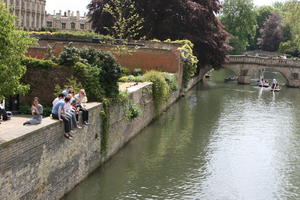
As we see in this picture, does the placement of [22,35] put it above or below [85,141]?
above

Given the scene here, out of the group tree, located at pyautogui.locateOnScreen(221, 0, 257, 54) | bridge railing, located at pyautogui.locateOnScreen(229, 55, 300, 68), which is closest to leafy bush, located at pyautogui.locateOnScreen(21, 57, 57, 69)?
bridge railing, located at pyautogui.locateOnScreen(229, 55, 300, 68)

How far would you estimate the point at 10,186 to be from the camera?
1104 centimetres

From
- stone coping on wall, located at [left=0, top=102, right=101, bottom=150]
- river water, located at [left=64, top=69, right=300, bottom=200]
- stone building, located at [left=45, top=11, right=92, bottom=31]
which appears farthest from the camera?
stone building, located at [left=45, top=11, right=92, bottom=31]

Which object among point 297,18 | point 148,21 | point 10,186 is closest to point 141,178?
point 10,186

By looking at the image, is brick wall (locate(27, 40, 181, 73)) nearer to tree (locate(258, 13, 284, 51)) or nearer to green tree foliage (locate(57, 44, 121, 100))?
green tree foliage (locate(57, 44, 121, 100))

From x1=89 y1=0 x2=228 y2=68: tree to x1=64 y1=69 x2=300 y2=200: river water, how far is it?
14648mm

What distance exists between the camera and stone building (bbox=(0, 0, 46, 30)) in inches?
3211

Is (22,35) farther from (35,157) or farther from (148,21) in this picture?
(148,21)

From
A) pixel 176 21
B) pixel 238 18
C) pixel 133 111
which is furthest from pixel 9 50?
pixel 238 18

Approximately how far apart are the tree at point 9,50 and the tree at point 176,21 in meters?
33.8

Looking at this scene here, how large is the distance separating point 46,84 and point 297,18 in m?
58.1

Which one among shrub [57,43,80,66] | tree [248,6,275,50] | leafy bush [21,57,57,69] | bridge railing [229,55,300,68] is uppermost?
tree [248,6,275,50]

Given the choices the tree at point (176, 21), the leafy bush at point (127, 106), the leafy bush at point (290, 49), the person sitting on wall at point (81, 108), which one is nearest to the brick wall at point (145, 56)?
the tree at point (176, 21)

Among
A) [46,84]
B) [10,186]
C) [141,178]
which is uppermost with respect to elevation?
[46,84]
